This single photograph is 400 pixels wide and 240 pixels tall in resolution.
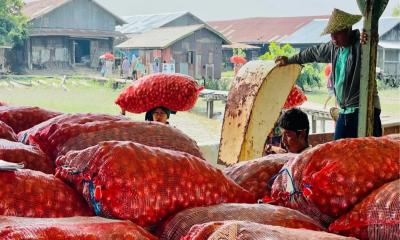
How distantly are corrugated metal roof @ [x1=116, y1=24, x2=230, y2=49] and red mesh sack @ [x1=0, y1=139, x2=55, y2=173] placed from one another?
4429 millimetres

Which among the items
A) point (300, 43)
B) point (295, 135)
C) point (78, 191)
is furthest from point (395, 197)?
point (300, 43)

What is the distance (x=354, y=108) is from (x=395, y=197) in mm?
2319

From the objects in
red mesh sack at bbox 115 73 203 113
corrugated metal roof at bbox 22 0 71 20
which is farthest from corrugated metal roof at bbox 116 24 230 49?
red mesh sack at bbox 115 73 203 113

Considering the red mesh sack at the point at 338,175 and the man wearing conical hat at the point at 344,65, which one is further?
the man wearing conical hat at the point at 344,65

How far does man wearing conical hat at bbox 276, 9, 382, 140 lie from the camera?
3366 millimetres

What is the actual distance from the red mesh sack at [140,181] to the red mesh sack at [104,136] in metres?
0.27

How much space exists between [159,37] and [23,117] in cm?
411

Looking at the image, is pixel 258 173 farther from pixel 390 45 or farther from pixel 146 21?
pixel 390 45

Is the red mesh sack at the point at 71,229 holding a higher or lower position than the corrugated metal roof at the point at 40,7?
lower

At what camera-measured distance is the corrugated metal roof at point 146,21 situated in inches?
257

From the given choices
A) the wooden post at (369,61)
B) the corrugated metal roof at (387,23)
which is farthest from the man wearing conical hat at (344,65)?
the corrugated metal roof at (387,23)

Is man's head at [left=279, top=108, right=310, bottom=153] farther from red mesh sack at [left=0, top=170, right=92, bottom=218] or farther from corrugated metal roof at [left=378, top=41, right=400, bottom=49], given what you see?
corrugated metal roof at [left=378, top=41, right=400, bottom=49]

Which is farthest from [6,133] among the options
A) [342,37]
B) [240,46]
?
[240,46]

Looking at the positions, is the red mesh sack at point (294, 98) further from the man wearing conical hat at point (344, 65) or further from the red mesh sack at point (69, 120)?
the red mesh sack at point (69, 120)
